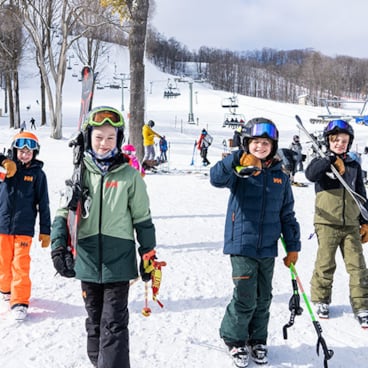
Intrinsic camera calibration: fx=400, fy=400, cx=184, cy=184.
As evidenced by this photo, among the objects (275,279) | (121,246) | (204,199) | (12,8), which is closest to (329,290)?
(275,279)

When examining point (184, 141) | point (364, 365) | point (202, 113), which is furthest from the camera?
point (202, 113)

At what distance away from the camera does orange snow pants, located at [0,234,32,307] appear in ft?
11.7

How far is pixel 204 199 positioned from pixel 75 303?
588 cm

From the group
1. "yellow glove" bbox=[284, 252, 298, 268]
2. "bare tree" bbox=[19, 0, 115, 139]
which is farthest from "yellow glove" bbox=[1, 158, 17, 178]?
"bare tree" bbox=[19, 0, 115, 139]

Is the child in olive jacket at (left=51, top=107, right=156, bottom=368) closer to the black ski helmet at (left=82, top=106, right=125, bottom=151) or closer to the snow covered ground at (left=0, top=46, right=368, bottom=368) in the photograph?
the black ski helmet at (left=82, top=106, right=125, bottom=151)

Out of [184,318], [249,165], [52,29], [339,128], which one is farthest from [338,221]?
[52,29]

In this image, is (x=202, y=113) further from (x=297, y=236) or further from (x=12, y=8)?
(x=297, y=236)

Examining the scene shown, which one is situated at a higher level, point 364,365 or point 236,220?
point 236,220

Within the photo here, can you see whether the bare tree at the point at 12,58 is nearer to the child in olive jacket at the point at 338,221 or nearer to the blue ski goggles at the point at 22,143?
the blue ski goggles at the point at 22,143

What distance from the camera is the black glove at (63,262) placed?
250 centimetres

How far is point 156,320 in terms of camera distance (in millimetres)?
3561

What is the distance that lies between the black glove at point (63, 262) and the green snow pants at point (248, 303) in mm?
1187

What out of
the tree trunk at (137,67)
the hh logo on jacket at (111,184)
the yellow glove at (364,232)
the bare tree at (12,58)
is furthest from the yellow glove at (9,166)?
the bare tree at (12,58)

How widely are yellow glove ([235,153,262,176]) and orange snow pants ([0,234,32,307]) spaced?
2.13m
